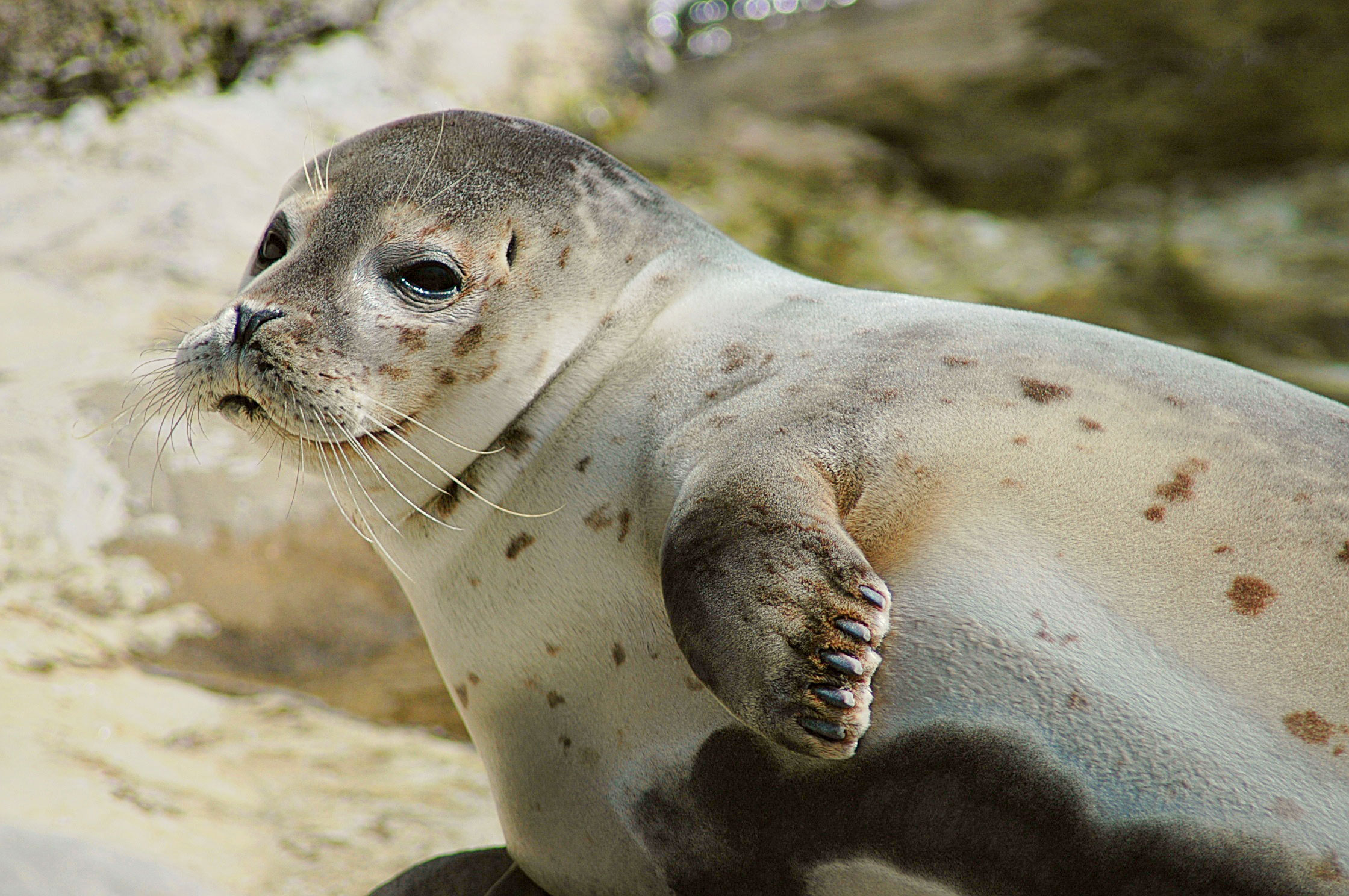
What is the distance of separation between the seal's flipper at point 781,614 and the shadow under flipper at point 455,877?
87cm

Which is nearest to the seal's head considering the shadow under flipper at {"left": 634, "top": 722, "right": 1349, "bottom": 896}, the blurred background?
the shadow under flipper at {"left": 634, "top": 722, "right": 1349, "bottom": 896}

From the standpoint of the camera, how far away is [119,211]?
15.6ft

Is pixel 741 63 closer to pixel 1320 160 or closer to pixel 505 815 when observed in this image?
pixel 1320 160

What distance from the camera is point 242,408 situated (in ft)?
5.90

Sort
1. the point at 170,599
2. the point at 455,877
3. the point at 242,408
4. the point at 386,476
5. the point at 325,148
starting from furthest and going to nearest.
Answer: the point at 325,148 → the point at 170,599 → the point at 455,877 → the point at 386,476 → the point at 242,408

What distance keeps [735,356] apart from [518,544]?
46cm

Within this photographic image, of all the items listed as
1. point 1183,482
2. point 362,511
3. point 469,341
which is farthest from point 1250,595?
point 362,511

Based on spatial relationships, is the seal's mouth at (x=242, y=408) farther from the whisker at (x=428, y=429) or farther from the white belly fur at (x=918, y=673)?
the white belly fur at (x=918, y=673)

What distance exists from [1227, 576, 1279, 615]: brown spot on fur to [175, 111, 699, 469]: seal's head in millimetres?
1053

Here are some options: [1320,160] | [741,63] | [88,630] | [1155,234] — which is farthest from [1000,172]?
[88,630]

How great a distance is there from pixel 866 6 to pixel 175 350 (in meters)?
7.76

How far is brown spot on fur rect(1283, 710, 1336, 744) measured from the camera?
1.42 metres

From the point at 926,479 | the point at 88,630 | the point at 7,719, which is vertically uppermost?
the point at 926,479

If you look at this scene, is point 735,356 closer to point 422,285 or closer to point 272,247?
point 422,285
